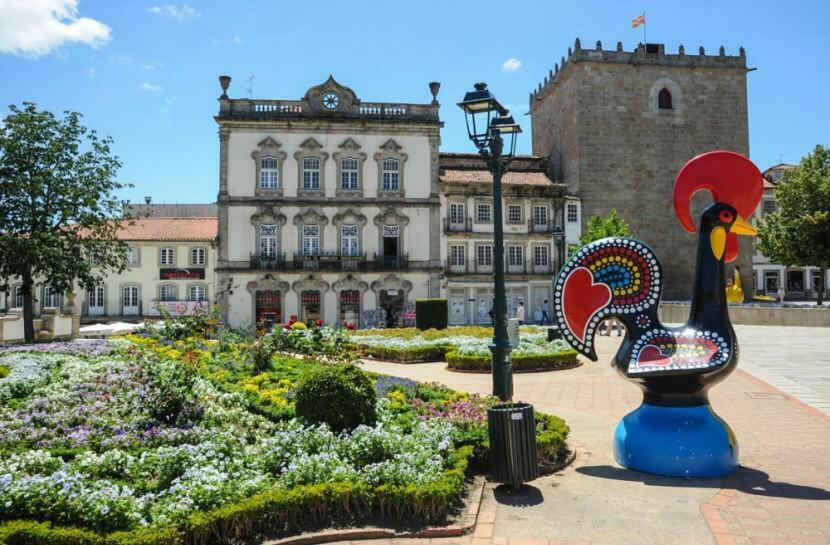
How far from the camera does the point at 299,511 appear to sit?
5.47 m

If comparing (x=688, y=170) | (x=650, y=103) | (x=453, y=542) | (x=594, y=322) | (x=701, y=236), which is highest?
(x=650, y=103)

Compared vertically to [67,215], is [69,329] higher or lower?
lower

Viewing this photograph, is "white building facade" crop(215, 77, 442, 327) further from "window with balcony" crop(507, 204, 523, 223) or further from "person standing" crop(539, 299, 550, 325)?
"person standing" crop(539, 299, 550, 325)

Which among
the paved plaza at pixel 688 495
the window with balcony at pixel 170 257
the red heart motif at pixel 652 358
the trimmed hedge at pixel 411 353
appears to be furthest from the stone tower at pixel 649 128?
the red heart motif at pixel 652 358

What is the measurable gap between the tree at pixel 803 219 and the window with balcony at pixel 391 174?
733 inches

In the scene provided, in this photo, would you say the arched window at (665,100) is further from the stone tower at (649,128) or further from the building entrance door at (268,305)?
the building entrance door at (268,305)

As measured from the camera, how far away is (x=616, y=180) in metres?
37.7

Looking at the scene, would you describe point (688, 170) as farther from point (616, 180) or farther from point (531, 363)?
point (616, 180)

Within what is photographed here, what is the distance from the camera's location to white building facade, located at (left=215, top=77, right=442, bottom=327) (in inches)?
1315

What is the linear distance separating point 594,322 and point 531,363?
30.2 feet

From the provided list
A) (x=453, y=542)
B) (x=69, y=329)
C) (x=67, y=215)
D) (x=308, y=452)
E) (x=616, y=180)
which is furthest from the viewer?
(x=616, y=180)

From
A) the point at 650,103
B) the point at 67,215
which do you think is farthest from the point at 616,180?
the point at 67,215

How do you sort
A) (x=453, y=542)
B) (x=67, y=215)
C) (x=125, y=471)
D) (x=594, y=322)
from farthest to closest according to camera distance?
1. (x=67, y=215)
2. (x=594, y=322)
3. (x=125, y=471)
4. (x=453, y=542)

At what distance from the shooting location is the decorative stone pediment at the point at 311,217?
33750 mm
